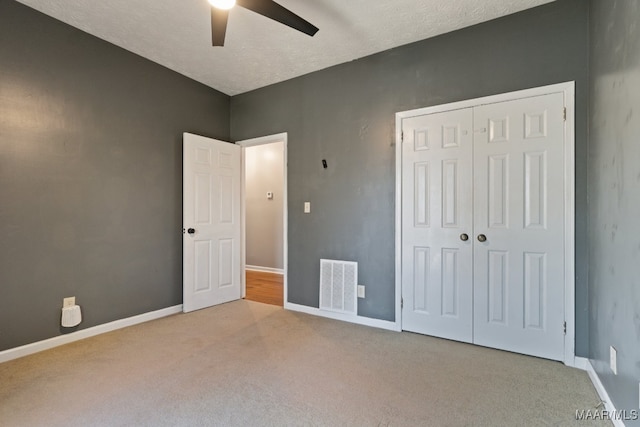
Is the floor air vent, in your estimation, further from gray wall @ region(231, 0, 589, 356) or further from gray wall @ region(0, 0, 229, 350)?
gray wall @ region(0, 0, 229, 350)

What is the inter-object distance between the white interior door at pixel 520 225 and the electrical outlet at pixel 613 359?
0.60 meters

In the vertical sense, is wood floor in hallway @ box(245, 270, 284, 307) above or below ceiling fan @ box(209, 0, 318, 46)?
below

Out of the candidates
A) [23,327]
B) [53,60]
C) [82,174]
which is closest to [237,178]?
[82,174]

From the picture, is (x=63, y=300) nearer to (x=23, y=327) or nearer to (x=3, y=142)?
(x=23, y=327)

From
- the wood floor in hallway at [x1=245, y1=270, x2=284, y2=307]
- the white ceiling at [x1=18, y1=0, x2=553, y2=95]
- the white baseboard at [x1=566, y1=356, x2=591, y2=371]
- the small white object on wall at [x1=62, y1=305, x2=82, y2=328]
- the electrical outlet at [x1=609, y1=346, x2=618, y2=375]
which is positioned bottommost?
the wood floor in hallway at [x1=245, y1=270, x2=284, y2=307]

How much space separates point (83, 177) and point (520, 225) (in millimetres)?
3802

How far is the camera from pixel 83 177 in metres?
2.85

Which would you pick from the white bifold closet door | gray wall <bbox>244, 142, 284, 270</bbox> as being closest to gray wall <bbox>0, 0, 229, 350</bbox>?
gray wall <bbox>244, 142, 284, 270</bbox>

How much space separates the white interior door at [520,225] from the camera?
7.79 ft

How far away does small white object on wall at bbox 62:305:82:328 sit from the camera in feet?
8.82

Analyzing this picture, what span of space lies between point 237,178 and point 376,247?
2.13 metres

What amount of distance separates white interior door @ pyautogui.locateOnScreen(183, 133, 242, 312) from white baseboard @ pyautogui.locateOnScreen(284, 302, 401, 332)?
0.92 metres

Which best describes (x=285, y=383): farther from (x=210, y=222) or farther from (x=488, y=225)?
(x=210, y=222)

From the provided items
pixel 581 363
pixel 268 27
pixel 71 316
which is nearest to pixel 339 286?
pixel 581 363
